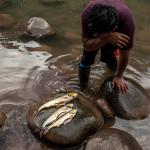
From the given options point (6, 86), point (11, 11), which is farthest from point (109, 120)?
point (11, 11)

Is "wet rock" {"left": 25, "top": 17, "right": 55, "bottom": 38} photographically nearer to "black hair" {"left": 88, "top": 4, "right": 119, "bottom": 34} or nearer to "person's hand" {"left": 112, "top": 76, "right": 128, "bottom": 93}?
"person's hand" {"left": 112, "top": 76, "right": 128, "bottom": 93}

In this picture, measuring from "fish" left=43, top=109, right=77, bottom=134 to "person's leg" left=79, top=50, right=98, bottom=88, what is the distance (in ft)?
3.16

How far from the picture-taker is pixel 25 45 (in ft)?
24.2

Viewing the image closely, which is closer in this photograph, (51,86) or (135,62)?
(51,86)

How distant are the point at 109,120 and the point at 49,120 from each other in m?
0.96

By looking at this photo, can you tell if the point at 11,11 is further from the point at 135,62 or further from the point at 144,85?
the point at 144,85

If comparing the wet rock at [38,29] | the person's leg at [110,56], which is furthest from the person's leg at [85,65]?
the wet rock at [38,29]

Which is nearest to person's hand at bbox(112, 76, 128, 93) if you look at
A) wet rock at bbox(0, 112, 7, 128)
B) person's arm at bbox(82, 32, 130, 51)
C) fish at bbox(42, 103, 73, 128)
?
person's arm at bbox(82, 32, 130, 51)

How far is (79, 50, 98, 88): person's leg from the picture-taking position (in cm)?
535

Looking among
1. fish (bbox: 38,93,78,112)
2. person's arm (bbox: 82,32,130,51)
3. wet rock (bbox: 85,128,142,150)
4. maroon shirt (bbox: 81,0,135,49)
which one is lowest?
wet rock (bbox: 85,128,142,150)

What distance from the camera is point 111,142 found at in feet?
14.4

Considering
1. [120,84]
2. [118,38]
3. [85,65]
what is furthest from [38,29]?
[118,38]

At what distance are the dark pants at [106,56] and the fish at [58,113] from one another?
2.79ft

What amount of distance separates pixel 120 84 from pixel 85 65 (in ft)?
2.02
